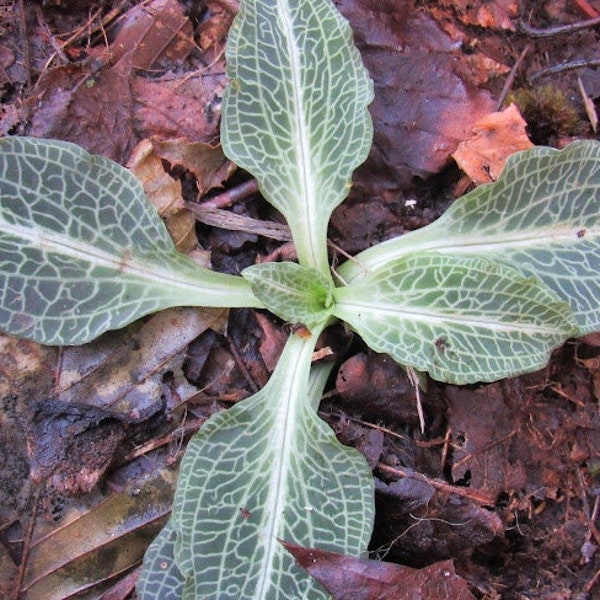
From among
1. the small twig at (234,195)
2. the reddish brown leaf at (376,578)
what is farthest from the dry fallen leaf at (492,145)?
the reddish brown leaf at (376,578)

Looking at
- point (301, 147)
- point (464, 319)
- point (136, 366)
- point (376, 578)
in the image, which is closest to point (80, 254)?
point (136, 366)

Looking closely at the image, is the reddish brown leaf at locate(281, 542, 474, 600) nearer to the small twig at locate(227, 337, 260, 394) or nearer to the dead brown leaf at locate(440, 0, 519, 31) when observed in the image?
the small twig at locate(227, 337, 260, 394)

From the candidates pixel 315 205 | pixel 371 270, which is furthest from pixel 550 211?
pixel 315 205

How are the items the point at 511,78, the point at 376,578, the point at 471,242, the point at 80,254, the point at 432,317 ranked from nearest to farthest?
1. the point at 376,578
2. the point at 432,317
3. the point at 80,254
4. the point at 471,242
5. the point at 511,78

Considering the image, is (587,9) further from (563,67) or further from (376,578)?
(376,578)

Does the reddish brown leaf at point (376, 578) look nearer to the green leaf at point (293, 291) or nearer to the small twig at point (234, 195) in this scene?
the green leaf at point (293, 291)

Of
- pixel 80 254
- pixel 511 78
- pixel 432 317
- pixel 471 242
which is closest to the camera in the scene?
pixel 432 317

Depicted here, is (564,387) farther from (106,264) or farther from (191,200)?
(106,264)
